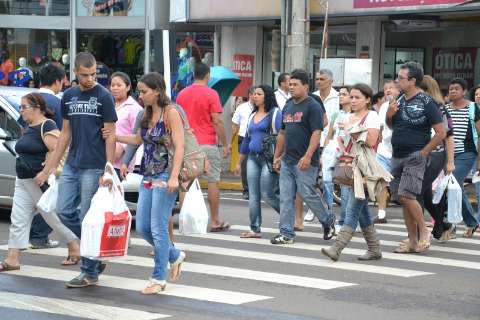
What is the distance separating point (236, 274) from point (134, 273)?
898mm

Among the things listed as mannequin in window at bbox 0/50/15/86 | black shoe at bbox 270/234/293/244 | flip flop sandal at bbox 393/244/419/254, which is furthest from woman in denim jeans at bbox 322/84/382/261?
mannequin in window at bbox 0/50/15/86

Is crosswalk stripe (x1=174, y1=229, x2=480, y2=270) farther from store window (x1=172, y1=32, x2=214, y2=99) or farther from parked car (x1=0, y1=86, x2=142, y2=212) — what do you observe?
store window (x1=172, y1=32, x2=214, y2=99)

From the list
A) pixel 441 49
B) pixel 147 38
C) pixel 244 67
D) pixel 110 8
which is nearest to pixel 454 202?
pixel 441 49

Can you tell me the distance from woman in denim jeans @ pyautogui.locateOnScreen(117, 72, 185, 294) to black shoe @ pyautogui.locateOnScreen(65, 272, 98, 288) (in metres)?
0.56

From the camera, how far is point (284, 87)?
15.0 meters

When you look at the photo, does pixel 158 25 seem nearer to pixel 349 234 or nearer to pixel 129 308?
pixel 349 234

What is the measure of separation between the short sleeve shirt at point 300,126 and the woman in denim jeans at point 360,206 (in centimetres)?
69

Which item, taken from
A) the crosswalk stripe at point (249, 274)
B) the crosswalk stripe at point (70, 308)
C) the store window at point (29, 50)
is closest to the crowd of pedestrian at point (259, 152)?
the crosswalk stripe at point (249, 274)

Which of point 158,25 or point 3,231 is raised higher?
point 158,25

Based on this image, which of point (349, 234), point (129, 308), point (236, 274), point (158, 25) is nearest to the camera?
point (129, 308)

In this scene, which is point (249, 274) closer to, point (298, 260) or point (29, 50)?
point (298, 260)

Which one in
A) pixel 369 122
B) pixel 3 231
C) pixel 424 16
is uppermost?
pixel 424 16

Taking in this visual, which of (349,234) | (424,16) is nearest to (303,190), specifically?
(349,234)

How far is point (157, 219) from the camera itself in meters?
8.91
